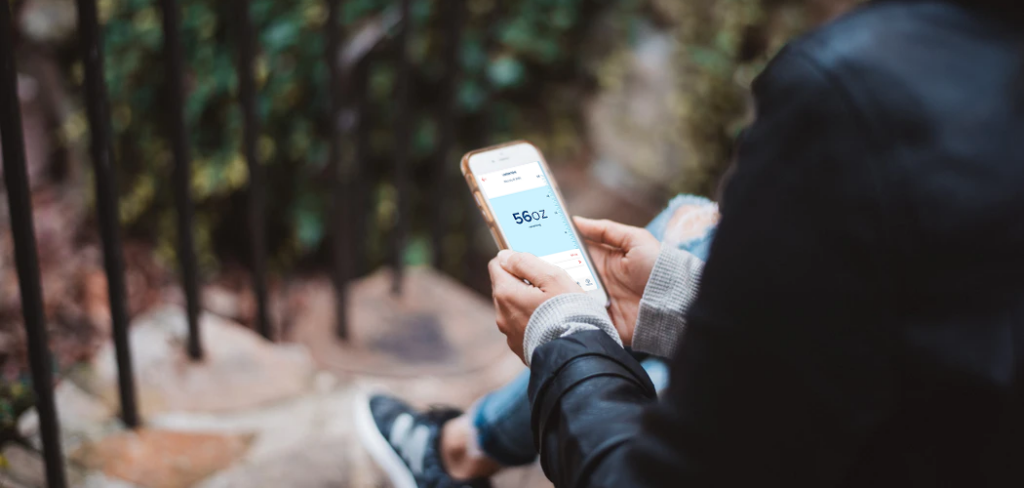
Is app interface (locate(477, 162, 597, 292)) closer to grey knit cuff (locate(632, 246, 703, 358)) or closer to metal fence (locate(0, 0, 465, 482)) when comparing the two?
grey knit cuff (locate(632, 246, 703, 358))

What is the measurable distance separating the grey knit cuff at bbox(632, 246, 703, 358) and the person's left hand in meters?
0.10

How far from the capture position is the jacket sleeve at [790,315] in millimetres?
613

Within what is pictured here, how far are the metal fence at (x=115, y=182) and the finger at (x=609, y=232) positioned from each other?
78 cm

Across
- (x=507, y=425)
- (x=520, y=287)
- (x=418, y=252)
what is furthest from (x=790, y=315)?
(x=418, y=252)

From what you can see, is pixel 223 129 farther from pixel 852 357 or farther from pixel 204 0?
pixel 852 357

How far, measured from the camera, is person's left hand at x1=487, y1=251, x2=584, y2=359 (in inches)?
37.1

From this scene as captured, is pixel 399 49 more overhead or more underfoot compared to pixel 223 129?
more overhead

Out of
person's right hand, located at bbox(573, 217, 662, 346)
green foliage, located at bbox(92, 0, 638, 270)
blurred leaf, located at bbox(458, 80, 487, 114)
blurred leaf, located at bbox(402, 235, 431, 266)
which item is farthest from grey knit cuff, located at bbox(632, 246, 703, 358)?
blurred leaf, located at bbox(402, 235, 431, 266)

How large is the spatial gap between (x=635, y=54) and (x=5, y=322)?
205 cm

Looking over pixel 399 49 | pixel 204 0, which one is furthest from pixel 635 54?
pixel 204 0

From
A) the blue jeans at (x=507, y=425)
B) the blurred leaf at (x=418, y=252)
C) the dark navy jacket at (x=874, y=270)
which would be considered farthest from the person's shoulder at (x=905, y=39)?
the blurred leaf at (x=418, y=252)

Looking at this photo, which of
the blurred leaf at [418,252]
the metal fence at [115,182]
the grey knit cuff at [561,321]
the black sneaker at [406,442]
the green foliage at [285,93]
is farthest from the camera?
the blurred leaf at [418,252]

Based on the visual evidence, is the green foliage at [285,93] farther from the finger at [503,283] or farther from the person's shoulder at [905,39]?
the person's shoulder at [905,39]

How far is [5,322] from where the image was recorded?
2.24 metres
